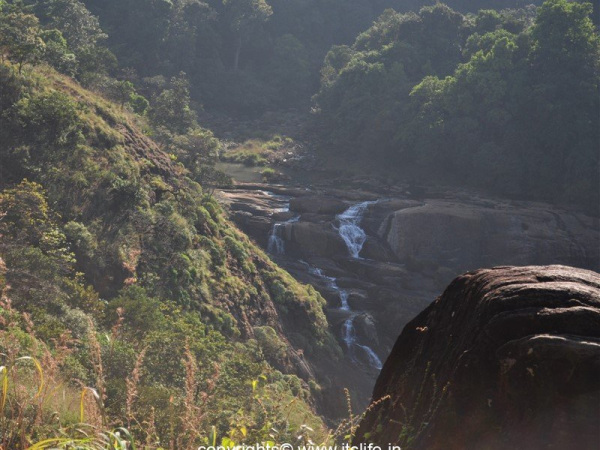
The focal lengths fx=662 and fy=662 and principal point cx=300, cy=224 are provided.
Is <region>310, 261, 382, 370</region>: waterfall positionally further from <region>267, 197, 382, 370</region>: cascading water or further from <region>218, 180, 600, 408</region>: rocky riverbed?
<region>218, 180, 600, 408</region>: rocky riverbed

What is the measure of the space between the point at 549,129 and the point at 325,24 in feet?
137

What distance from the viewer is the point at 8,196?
17.1 m

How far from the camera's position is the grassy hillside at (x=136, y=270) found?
14.7 metres

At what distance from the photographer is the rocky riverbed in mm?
36531

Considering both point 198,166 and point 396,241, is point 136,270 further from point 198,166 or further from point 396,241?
point 396,241

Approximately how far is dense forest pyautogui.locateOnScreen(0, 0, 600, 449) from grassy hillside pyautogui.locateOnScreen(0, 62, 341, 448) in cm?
8

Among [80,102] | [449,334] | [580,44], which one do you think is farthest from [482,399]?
[580,44]

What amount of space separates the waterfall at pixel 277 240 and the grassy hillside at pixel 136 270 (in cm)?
707

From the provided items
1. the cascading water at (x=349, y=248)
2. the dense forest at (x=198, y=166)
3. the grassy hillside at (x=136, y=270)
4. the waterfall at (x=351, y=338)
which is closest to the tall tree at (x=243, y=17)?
the dense forest at (x=198, y=166)

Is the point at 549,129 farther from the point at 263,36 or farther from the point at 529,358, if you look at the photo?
the point at 529,358

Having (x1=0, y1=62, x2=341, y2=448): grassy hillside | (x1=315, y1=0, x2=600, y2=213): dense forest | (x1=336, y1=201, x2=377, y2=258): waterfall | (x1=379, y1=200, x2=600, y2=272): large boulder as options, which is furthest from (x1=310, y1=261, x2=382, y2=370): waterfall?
(x1=315, y1=0, x2=600, y2=213): dense forest

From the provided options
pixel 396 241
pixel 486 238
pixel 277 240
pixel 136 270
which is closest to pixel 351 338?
pixel 277 240

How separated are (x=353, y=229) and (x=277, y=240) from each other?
5.07m

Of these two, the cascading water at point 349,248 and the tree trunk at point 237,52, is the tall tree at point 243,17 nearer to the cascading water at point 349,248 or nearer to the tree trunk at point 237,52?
the tree trunk at point 237,52
